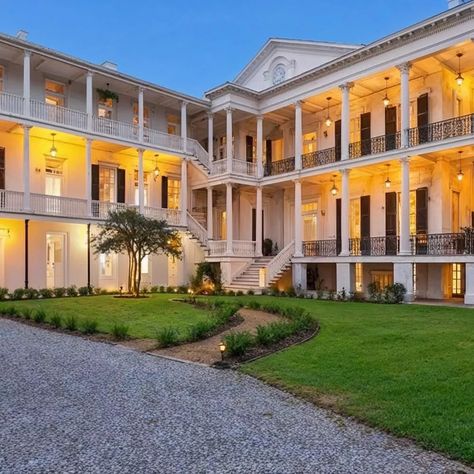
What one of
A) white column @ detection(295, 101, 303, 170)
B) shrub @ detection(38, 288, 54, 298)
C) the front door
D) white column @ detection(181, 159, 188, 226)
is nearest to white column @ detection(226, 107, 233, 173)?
white column @ detection(181, 159, 188, 226)

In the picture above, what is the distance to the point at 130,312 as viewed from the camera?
14.7 metres

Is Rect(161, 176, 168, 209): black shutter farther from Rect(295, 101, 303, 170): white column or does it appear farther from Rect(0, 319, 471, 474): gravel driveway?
Rect(0, 319, 471, 474): gravel driveway

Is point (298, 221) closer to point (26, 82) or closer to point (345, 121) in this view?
point (345, 121)

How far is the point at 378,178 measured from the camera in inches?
899

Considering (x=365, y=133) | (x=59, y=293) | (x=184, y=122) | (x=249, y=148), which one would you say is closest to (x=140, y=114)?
(x=184, y=122)

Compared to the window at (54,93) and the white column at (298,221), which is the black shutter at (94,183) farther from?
the white column at (298,221)

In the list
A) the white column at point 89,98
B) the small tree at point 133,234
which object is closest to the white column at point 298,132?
the small tree at point 133,234

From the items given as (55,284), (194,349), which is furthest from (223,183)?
(194,349)

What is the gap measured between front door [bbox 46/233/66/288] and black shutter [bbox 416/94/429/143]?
1583 centimetres

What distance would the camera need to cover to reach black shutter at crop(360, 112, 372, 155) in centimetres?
2223

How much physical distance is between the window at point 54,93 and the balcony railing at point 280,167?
1070 cm

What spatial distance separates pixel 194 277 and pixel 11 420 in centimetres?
1923

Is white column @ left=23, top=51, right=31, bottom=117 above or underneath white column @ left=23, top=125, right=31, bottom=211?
above

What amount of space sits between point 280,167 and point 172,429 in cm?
2197
